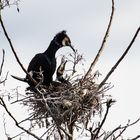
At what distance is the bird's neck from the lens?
35.6 feet

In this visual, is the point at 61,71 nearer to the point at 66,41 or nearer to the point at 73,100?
the point at 66,41

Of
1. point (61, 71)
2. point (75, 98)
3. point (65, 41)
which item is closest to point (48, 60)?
point (61, 71)

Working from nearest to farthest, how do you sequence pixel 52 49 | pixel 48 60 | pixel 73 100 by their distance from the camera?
pixel 73 100, pixel 48 60, pixel 52 49

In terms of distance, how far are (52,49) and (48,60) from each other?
0.40m

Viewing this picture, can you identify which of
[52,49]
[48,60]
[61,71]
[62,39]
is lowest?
[61,71]

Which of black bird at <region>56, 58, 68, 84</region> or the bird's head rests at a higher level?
the bird's head

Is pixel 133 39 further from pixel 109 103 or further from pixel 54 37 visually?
pixel 54 37

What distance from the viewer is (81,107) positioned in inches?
361

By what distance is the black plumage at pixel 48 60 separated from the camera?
1019 centimetres

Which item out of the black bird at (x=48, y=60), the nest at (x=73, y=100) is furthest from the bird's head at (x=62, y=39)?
the nest at (x=73, y=100)

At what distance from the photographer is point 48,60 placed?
1060 centimetres

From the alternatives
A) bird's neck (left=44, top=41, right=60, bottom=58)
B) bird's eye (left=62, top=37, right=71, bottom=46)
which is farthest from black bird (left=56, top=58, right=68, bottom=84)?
bird's eye (left=62, top=37, right=71, bottom=46)

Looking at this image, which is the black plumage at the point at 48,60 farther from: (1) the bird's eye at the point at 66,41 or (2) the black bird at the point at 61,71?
(2) the black bird at the point at 61,71

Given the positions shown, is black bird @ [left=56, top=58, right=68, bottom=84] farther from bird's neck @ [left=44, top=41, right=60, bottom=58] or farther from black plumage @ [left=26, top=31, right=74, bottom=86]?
bird's neck @ [left=44, top=41, right=60, bottom=58]
